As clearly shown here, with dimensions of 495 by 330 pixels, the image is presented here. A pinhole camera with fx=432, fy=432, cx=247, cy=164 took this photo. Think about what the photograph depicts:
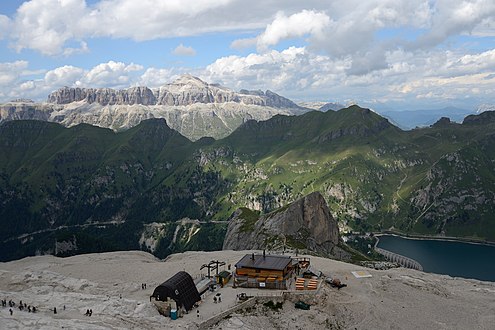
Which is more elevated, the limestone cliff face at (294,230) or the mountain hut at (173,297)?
the mountain hut at (173,297)

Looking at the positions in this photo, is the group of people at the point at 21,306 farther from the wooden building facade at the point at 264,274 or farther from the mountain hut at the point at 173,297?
the wooden building facade at the point at 264,274

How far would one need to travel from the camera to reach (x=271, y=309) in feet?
238

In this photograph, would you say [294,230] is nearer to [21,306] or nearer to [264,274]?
[264,274]

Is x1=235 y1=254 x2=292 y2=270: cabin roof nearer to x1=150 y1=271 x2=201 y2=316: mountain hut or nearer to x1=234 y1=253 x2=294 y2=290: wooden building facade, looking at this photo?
x1=234 y1=253 x2=294 y2=290: wooden building facade

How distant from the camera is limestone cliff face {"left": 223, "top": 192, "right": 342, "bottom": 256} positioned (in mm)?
155875

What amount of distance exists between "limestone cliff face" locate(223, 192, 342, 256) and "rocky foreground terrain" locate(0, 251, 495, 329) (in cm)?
5804

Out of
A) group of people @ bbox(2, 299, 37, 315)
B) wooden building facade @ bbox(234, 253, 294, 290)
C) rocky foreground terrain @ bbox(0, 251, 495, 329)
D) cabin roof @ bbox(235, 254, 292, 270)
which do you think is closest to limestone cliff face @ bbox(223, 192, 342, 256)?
cabin roof @ bbox(235, 254, 292, 270)

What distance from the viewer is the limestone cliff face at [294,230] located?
156m

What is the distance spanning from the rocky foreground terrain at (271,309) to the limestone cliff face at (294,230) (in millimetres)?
58036

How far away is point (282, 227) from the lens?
528 feet

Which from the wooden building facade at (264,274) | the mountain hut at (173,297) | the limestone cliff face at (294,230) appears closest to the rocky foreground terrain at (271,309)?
the mountain hut at (173,297)

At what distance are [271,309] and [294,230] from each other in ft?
298

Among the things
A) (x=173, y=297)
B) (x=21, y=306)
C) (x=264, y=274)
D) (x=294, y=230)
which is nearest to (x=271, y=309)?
(x=264, y=274)

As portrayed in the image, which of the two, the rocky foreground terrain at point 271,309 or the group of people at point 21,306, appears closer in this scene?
the group of people at point 21,306
